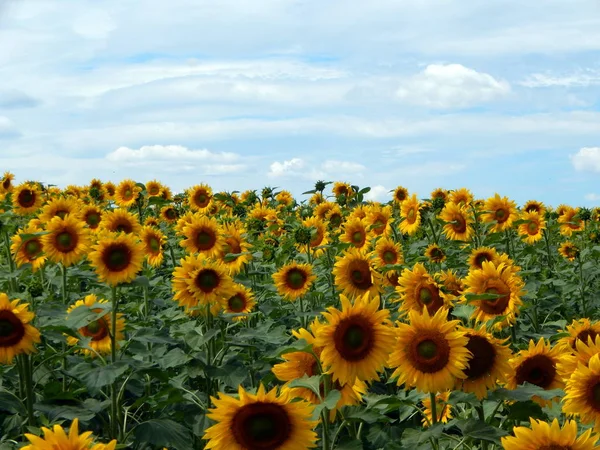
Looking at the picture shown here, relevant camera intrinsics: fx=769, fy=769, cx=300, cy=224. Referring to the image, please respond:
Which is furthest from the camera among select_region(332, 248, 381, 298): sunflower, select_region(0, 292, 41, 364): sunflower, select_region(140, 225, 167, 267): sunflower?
select_region(140, 225, 167, 267): sunflower

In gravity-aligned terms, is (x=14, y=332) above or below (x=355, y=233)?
below

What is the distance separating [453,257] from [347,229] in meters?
1.49

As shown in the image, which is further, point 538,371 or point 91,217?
point 91,217

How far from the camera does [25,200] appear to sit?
9.37 metres

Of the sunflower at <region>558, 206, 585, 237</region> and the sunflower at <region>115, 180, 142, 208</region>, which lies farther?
the sunflower at <region>558, 206, 585, 237</region>

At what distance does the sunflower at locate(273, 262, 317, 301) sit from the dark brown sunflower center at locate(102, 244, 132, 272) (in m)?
1.88

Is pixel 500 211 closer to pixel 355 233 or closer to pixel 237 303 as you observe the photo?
→ pixel 355 233

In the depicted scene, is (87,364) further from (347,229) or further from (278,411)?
(347,229)

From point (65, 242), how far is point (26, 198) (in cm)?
382

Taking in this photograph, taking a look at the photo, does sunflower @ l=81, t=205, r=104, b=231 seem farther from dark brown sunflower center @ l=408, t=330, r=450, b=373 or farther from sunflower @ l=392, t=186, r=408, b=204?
sunflower @ l=392, t=186, r=408, b=204

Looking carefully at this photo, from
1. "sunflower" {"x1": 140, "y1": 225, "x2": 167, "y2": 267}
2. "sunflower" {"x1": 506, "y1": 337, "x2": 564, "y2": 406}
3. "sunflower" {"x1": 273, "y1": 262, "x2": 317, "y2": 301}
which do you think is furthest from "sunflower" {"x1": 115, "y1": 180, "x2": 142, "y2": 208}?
"sunflower" {"x1": 506, "y1": 337, "x2": 564, "y2": 406}

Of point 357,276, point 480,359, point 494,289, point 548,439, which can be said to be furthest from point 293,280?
point 548,439

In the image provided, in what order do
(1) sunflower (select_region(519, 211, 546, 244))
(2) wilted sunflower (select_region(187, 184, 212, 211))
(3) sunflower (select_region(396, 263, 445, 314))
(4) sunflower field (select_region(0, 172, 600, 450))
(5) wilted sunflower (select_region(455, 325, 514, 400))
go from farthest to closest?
(2) wilted sunflower (select_region(187, 184, 212, 211)) → (1) sunflower (select_region(519, 211, 546, 244)) → (3) sunflower (select_region(396, 263, 445, 314)) → (5) wilted sunflower (select_region(455, 325, 514, 400)) → (4) sunflower field (select_region(0, 172, 600, 450))

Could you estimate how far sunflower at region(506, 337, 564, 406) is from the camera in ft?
12.7
